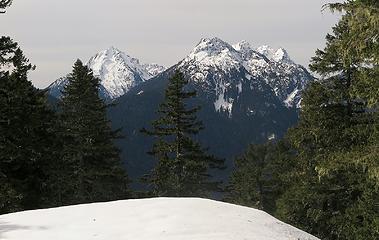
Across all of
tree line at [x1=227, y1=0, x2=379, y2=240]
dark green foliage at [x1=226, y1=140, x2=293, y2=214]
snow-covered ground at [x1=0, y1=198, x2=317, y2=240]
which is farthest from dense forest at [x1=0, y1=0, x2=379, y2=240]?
dark green foliage at [x1=226, y1=140, x2=293, y2=214]

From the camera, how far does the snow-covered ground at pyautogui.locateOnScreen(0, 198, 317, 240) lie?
1026 centimetres

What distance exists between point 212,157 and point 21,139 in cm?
1708

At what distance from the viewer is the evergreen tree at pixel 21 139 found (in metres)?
22.3

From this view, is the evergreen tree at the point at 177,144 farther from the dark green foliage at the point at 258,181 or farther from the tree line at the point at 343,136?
the dark green foliage at the point at 258,181

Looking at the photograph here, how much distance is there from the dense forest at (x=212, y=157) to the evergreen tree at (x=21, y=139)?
51mm

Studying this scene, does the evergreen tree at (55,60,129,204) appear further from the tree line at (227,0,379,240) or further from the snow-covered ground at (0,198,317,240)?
the snow-covered ground at (0,198,317,240)

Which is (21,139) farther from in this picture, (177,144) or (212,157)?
(212,157)

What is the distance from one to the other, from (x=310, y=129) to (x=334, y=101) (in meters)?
1.62

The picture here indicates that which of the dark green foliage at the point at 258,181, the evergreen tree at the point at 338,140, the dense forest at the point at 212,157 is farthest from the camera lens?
the dark green foliage at the point at 258,181

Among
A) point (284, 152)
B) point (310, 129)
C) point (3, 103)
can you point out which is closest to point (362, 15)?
point (310, 129)

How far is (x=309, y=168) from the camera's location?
23734mm

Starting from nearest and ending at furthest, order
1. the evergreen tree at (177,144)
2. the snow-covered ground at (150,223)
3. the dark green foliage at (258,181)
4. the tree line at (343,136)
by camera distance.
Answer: the snow-covered ground at (150,223)
the tree line at (343,136)
the evergreen tree at (177,144)
the dark green foliage at (258,181)

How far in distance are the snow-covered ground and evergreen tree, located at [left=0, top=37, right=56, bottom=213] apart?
8.83 m

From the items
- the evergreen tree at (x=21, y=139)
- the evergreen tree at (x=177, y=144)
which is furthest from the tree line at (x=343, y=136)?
the evergreen tree at (x=21, y=139)
